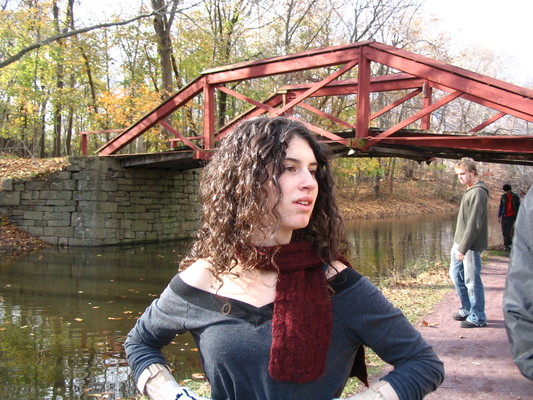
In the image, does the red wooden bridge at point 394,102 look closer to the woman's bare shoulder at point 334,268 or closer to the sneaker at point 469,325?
the sneaker at point 469,325

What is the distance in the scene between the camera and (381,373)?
13.7ft

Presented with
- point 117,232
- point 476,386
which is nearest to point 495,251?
point 476,386

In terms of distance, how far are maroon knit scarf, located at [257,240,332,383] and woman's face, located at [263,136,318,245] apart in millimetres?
89

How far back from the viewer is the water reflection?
496 centimetres

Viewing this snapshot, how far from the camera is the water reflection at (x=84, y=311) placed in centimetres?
496

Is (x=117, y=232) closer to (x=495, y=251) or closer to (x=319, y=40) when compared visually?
(x=495, y=251)

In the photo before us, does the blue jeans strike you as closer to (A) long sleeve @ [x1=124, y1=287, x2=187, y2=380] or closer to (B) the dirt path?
(B) the dirt path

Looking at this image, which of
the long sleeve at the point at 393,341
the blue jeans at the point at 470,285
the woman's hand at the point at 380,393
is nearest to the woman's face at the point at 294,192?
the long sleeve at the point at 393,341

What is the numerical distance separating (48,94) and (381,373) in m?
23.1

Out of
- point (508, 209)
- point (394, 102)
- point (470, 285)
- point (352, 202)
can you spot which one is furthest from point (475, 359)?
point (352, 202)

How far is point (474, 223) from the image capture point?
→ 5.52 m

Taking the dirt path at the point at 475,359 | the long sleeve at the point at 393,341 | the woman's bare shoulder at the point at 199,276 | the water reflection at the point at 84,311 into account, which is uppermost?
the woman's bare shoulder at the point at 199,276

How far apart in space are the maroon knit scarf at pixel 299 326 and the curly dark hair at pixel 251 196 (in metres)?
0.11

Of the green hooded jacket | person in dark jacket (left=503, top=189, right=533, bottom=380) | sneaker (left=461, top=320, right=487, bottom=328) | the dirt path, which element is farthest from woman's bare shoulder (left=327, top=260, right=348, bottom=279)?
sneaker (left=461, top=320, right=487, bottom=328)
